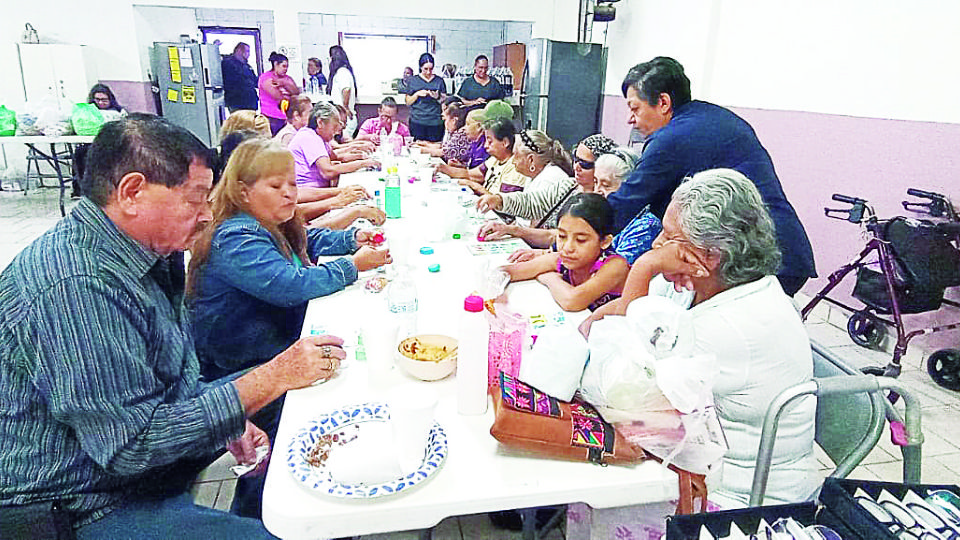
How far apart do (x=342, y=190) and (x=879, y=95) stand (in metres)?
3.07

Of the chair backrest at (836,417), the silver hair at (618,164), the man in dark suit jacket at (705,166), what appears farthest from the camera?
the silver hair at (618,164)

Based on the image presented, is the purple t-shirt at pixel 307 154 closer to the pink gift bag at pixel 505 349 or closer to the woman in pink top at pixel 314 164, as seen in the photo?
the woman in pink top at pixel 314 164

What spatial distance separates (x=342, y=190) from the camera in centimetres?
369

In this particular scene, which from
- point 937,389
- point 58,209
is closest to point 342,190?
point 937,389

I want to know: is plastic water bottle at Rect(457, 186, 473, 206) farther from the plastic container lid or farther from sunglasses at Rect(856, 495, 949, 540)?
sunglasses at Rect(856, 495, 949, 540)

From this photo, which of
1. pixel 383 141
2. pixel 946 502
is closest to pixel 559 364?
pixel 946 502

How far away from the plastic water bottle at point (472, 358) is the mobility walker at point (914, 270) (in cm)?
254

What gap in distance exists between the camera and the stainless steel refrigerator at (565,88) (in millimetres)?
7176

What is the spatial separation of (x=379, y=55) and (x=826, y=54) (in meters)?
7.20

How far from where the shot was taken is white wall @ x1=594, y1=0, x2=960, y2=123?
10.5ft

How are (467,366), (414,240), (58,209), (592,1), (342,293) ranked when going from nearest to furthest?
1. (467,366)
2. (342,293)
3. (414,240)
4. (58,209)
5. (592,1)

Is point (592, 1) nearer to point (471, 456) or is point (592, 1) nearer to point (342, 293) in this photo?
point (342, 293)

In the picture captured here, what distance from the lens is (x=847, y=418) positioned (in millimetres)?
1450

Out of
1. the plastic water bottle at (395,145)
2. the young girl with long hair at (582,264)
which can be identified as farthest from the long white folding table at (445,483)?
the plastic water bottle at (395,145)
